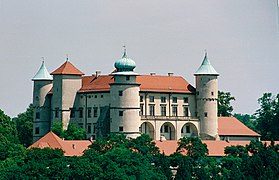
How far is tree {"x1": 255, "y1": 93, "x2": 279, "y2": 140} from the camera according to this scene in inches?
4158

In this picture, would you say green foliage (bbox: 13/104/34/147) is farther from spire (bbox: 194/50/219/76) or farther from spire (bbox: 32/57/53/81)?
spire (bbox: 194/50/219/76)

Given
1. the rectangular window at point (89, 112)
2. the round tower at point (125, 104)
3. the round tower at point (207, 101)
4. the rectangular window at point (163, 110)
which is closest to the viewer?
the round tower at point (125, 104)

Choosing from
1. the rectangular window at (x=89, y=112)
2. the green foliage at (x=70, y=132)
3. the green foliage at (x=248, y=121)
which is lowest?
the green foliage at (x=70, y=132)

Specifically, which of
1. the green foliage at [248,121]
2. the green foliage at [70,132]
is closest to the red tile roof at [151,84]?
the green foliage at [70,132]

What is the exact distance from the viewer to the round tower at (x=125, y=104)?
92.3 metres

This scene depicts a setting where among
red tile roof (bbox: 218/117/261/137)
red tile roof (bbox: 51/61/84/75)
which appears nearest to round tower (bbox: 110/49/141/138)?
red tile roof (bbox: 51/61/84/75)

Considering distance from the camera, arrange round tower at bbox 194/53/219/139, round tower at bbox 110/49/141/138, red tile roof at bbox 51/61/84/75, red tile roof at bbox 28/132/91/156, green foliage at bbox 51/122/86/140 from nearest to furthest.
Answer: red tile roof at bbox 28/132/91/156
round tower at bbox 110/49/141/138
green foliage at bbox 51/122/86/140
round tower at bbox 194/53/219/139
red tile roof at bbox 51/61/84/75

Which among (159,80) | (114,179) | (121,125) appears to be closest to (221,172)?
(114,179)

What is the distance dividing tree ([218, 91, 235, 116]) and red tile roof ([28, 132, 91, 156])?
72.0ft

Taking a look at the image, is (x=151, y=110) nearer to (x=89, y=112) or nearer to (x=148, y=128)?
Result: (x=148, y=128)

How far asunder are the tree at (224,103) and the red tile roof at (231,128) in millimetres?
7669

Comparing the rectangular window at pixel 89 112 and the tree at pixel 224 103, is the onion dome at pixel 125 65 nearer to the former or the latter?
the rectangular window at pixel 89 112

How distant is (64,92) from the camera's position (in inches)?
3780

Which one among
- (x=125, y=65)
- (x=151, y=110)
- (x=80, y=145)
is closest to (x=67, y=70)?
(x=125, y=65)
